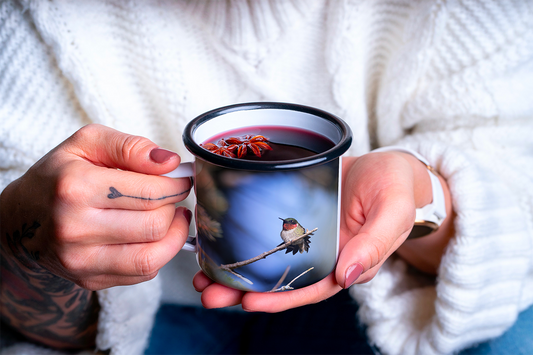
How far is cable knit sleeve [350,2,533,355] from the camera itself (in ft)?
2.47

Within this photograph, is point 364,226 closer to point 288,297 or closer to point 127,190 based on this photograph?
point 288,297

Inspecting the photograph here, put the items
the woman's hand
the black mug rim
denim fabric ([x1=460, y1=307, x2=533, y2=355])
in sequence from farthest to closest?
denim fabric ([x1=460, y1=307, x2=533, y2=355]) < the woman's hand < the black mug rim

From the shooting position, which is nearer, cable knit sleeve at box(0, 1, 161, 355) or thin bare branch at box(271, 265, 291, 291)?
thin bare branch at box(271, 265, 291, 291)

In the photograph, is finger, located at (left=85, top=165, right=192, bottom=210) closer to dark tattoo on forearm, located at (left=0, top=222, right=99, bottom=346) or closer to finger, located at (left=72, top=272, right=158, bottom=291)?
finger, located at (left=72, top=272, right=158, bottom=291)

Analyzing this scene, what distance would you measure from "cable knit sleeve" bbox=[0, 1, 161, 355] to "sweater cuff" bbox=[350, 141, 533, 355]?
1.74 ft

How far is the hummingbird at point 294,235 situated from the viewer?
0.45 metres

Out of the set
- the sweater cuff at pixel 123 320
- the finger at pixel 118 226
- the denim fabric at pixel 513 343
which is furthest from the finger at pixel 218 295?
the denim fabric at pixel 513 343

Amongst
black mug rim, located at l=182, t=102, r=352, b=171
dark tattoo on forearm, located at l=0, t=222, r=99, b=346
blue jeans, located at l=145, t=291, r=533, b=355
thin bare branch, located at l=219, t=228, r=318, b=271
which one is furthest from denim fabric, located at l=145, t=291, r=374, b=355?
black mug rim, located at l=182, t=102, r=352, b=171

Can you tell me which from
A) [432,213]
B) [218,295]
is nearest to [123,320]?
[218,295]

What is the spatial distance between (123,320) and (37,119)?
490 millimetres

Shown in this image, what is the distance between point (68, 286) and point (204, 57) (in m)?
0.63

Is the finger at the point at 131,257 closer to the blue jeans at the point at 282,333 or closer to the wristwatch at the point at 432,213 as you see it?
the blue jeans at the point at 282,333

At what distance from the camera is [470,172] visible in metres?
0.79

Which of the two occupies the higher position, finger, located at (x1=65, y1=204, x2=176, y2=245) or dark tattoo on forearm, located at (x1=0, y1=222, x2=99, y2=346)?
finger, located at (x1=65, y1=204, x2=176, y2=245)
